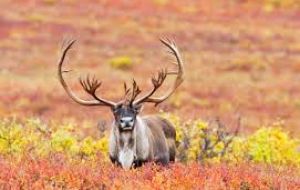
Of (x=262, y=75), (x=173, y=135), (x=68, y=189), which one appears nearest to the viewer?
(x=68, y=189)

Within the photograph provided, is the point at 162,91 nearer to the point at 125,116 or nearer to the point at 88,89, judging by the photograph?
the point at 88,89

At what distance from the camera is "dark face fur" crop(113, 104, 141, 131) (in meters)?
12.2

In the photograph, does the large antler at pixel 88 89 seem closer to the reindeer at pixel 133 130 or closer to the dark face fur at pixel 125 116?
the reindeer at pixel 133 130

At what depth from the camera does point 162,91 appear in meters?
31.4

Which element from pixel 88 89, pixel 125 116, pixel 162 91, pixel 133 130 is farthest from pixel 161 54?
pixel 125 116

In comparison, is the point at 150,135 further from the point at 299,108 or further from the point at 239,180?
the point at 299,108

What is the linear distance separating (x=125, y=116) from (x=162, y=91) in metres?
19.2

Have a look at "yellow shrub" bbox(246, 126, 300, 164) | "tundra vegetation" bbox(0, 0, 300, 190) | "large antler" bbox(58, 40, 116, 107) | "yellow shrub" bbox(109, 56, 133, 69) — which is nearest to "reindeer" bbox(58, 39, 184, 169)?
"large antler" bbox(58, 40, 116, 107)

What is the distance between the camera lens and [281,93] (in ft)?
113

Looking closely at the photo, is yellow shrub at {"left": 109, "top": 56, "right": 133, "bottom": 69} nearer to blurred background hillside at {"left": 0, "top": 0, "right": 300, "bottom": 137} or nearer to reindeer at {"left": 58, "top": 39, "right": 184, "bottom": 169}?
blurred background hillside at {"left": 0, "top": 0, "right": 300, "bottom": 137}

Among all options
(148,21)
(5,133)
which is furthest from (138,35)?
(5,133)

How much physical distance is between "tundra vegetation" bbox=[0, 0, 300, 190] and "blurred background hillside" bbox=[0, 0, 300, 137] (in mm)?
64

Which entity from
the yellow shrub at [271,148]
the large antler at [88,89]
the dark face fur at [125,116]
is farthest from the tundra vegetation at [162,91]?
the dark face fur at [125,116]

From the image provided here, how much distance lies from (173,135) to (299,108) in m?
17.9
